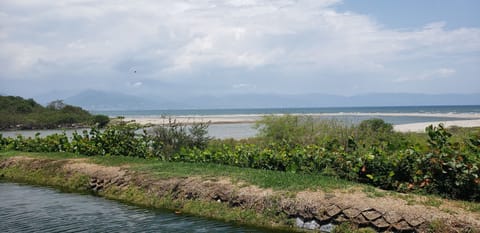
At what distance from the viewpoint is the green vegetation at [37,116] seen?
195 ft

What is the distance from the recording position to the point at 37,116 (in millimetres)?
62406

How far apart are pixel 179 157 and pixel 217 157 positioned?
168 cm

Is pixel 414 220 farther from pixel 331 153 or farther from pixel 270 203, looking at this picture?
pixel 331 153

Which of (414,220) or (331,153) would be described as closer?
(414,220)

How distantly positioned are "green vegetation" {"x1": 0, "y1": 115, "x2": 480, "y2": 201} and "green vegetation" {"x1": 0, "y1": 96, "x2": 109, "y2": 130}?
37.0 m

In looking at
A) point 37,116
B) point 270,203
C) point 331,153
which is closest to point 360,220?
point 270,203

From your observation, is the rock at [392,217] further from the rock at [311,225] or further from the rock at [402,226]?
the rock at [311,225]

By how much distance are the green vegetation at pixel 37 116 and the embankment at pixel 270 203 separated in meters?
41.6

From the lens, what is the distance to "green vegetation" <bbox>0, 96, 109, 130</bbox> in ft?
195

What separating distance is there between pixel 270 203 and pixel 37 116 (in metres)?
59.0

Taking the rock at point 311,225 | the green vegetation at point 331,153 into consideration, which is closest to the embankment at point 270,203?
the rock at point 311,225

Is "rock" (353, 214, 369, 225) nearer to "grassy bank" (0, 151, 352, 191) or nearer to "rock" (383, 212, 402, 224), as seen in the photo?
"rock" (383, 212, 402, 224)

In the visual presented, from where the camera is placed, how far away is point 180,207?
11.3 meters

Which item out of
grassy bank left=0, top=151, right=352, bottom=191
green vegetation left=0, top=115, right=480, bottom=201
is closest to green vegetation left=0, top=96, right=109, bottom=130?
green vegetation left=0, top=115, right=480, bottom=201
